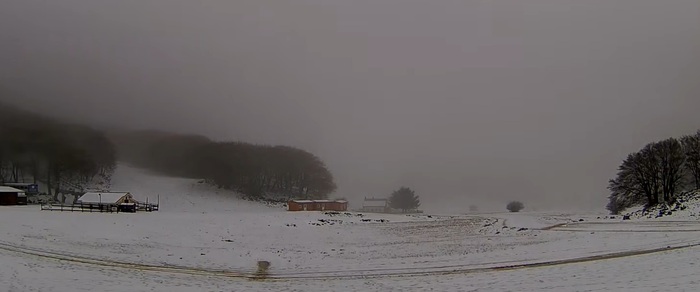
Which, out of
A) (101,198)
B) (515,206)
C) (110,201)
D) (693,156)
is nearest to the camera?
(110,201)

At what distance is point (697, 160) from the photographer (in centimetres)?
9419

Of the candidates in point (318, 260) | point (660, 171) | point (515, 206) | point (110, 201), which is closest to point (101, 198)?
point (110, 201)

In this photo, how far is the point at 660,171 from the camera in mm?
96312

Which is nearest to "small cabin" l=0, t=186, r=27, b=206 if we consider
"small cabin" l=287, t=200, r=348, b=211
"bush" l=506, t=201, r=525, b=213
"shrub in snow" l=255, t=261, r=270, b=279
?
"small cabin" l=287, t=200, r=348, b=211

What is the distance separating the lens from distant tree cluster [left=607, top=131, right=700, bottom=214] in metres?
94.7

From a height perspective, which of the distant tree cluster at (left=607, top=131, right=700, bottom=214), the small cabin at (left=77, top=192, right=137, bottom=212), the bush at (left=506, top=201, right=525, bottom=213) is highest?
the distant tree cluster at (left=607, top=131, right=700, bottom=214)

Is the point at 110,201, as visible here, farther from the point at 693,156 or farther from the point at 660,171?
the point at 693,156

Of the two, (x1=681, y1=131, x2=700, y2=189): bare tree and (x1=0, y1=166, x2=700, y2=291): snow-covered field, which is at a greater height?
(x1=681, y1=131, x2=700, y2=189): bare tree

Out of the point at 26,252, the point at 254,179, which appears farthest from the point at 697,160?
the point at 254,179

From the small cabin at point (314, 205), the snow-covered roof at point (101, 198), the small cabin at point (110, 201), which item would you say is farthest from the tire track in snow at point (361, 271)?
the small cabin at point (314, 205)

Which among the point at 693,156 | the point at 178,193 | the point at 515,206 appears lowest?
the point at 515,206

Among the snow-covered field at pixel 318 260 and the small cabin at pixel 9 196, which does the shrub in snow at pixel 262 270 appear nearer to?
the snow-covered field at pixel 318 260

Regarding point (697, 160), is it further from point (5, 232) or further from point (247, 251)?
point (5, 232)

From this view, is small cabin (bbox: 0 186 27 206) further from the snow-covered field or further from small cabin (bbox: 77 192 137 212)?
the snow-covered field
